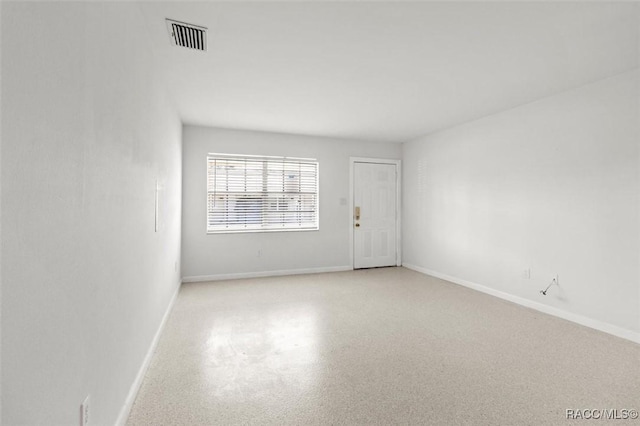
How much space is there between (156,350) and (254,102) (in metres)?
2.79

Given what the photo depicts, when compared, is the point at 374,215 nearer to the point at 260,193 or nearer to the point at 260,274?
the point at 260,193

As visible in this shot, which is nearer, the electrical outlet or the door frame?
the electrical outlet

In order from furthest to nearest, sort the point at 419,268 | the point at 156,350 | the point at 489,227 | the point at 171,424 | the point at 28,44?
the point at 419,268, the point at 489,227, the point at 156,350, the point at 171,424, the point at 28,44

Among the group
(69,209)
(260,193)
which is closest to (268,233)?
(260,193)

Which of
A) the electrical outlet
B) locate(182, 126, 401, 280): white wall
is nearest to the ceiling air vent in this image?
the electrical outlet

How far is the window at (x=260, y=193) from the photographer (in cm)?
495

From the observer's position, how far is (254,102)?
363 centimetres

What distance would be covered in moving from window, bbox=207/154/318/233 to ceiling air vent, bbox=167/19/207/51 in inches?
104

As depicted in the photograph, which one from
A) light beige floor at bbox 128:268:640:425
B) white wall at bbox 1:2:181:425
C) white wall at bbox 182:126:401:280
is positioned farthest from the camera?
white wall at bbox 182:126:401:280

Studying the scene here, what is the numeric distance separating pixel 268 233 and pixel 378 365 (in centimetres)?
324

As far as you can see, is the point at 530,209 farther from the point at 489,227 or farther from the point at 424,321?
the point at 424,321

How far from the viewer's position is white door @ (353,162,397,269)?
5711 millimetres

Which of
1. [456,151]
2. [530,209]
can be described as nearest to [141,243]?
[530,209]

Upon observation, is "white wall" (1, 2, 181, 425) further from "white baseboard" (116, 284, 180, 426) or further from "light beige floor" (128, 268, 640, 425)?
"light beige floor" (128, 268, 640, 425)
